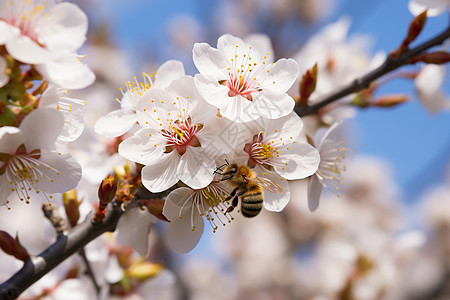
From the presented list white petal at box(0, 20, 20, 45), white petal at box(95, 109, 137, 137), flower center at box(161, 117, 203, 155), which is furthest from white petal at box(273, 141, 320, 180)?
white petal at box(0, 20, 20, 45)

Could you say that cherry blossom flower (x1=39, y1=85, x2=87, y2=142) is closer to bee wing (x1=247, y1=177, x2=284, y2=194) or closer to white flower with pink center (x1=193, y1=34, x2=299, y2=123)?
white flower with pink center (x1=193, y1=34, x2=299, y2=123)

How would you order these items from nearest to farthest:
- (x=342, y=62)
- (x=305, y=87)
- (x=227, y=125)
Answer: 1. (x=227, y=125)
2. (x=305, y=87)
3. (x=342, y=62)

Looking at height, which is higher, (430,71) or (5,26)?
(5,26)

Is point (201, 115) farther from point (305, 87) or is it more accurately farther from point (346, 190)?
point (346, 190)

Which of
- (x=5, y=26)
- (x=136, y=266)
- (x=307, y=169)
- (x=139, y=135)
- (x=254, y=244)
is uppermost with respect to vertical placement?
(x=5, y=26)

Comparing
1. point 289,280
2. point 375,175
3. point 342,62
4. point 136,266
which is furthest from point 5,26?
point 375,175

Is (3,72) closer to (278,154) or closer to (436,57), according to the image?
(278,154)

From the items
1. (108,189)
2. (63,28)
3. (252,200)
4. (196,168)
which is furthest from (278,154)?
(63,28)

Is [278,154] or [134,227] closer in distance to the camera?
[278,154]
